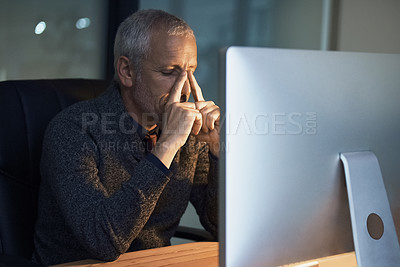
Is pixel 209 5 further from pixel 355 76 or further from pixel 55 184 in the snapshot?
pixel 355 76

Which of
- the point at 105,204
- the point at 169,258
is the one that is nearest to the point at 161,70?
the point at 105,204

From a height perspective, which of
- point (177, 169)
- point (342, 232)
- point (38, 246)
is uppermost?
point (342, 232)

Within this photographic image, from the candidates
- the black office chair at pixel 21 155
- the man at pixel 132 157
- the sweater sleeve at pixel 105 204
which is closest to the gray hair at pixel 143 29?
the man at pixel 132 157

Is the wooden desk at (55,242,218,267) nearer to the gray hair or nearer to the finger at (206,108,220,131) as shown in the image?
the finger at (206,108,220,131)

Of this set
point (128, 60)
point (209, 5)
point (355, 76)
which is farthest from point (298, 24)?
point (355, 76)

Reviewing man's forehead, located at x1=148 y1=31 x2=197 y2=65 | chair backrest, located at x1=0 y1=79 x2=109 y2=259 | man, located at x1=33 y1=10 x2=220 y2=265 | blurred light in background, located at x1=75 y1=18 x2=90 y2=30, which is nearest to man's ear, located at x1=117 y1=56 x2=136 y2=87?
man, located at x1=33 y1=10 x2=220 y2=265

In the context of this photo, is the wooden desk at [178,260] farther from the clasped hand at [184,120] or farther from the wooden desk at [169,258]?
the clasped hand at [184,120]

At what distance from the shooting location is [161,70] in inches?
57.8

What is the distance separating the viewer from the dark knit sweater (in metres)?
1.14

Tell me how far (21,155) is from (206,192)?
585mm

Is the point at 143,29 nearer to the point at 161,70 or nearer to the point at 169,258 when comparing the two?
the point at 161,70

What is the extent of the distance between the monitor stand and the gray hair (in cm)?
85

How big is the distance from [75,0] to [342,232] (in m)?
2.06

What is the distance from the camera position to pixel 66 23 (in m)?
2.43
